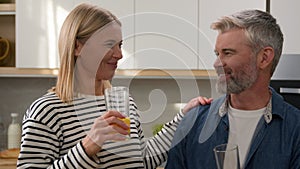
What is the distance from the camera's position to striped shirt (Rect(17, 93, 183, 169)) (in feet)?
5.67

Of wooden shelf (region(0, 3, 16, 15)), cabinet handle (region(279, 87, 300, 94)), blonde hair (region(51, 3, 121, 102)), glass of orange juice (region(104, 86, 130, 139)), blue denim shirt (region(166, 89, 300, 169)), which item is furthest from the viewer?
wooden shelf (region(0, 3, 16, 15))

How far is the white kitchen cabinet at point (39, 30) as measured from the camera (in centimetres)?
344

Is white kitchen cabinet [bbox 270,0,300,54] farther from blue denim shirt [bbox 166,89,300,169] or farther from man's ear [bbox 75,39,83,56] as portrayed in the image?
man's ear [bbox 75,39,83,56]

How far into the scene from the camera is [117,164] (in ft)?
6.06

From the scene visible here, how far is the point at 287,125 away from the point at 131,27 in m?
0.67

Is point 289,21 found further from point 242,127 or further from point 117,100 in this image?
point 117,100

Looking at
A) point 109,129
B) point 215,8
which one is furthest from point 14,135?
point 109,129

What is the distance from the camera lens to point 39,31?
346 centimetres

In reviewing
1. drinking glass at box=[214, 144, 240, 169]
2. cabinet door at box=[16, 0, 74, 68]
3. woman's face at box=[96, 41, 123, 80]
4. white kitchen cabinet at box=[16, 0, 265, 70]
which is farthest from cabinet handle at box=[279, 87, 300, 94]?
drinking glass at box=[214, 144, 240, 169]

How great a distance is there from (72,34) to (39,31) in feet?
5.65

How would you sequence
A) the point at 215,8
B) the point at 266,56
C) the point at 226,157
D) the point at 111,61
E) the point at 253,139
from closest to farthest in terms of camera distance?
the point at 226,157
the point at 111,61
the point at 253,139
the point at 266,56
the point at 215,8

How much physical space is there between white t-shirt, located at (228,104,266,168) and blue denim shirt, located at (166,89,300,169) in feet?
0.06

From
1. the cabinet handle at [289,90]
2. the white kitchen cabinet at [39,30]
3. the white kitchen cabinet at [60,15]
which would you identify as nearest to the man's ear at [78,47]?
the white kitchen cabinet at [60,15]

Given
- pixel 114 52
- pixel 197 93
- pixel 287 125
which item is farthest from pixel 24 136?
pixel 287 125
